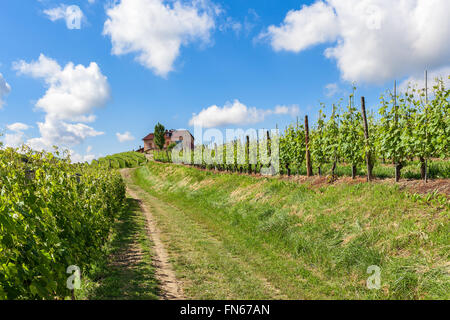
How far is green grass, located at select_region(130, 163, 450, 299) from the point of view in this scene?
17.2 feet

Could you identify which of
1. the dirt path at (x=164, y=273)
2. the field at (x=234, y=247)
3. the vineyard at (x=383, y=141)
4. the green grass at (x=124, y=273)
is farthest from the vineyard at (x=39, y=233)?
the vineyard at (x=383, y=141)

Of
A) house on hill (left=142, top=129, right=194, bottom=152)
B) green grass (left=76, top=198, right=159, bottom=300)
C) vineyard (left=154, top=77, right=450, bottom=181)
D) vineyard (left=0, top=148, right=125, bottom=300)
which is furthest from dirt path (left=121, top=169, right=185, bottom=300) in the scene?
house on hill (left=142, top=129, right=194, bottom=152)

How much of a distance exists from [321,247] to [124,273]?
4846 millimetres

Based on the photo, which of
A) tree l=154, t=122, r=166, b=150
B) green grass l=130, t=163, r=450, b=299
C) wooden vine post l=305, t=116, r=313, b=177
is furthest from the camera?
tree l=154, t=122, r=166, b=150

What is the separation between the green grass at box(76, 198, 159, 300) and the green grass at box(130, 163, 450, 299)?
2.40 feet

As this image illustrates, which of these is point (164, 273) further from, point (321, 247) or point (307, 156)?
point (307, 156)

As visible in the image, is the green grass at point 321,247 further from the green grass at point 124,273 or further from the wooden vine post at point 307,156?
the wooden vine post at point 307,156

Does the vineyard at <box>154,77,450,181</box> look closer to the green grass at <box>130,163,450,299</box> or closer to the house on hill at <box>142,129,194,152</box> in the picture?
the green grass at <box>130,163,450,299</box>

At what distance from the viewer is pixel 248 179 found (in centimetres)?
1606

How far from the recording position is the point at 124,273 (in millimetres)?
6340
